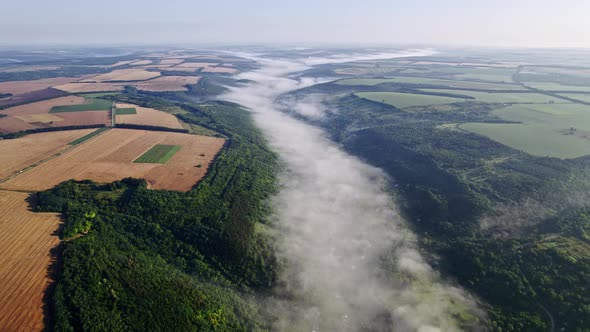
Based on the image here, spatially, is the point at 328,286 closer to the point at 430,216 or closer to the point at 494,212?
the point at 430,216

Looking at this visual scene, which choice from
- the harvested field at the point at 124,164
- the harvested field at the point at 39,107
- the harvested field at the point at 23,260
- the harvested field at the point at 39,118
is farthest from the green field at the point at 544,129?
the harvested field at the point at 39,107

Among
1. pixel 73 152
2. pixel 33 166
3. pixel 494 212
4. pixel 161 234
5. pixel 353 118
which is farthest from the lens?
pixel 353 118

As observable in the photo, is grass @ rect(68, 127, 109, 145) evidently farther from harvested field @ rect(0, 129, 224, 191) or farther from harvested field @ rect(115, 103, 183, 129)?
harvested field @ rect(115, 103, 183, 129)

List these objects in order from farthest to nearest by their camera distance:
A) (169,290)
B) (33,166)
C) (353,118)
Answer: (353,118)
(33,166)
(169,290)

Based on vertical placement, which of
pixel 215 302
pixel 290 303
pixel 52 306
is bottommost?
pixel 290 303

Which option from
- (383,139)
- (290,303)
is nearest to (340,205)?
(290,303)

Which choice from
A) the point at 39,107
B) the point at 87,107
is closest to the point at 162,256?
the point at 87,107

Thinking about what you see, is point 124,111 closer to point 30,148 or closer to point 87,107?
point 87,107

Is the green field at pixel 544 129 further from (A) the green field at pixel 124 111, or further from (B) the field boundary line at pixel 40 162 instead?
(A) the green field at pixel 124 111
